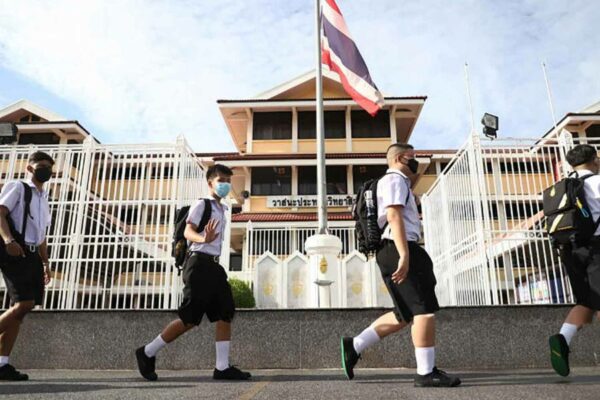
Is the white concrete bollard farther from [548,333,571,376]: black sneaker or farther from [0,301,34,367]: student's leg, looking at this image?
[0,301,34,367]: student's leg

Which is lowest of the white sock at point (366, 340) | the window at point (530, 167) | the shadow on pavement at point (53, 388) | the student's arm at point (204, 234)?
the shadow on pavement at point (53, 388)

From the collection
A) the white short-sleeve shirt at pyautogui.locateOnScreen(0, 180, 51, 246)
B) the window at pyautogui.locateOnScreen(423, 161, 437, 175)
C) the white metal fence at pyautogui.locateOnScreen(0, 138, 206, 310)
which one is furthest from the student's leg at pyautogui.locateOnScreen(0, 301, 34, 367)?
the window at pyautogui.locateOnScreen(423, 161, 437, 175)

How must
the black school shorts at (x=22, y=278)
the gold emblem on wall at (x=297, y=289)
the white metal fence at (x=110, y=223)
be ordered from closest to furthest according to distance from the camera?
the black school shorts at (x=22, y=278) → the white metal fence at (x=110, y=223) → the gold emblem on wall at (x=297, y=289)

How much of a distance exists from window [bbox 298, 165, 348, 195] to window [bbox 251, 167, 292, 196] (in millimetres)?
580

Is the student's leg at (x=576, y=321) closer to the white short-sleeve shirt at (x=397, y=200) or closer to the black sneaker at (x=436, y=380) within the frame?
the black sneaker at (x=436, y=380)

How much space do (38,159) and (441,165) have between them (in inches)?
896

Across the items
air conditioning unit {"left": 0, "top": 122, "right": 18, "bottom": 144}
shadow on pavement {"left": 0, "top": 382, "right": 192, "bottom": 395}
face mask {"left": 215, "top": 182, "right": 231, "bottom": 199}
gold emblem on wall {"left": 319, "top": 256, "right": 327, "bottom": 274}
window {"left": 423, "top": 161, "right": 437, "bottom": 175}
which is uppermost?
window {"left": 423, "top": 161, "right": 437, "bottom": 175}

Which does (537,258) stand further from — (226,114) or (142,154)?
(226,114)

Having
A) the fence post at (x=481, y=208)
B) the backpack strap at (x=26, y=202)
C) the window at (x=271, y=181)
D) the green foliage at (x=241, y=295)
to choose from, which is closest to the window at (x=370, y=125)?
the window at (x=271, y=181)

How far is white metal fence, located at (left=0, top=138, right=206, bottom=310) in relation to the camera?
20.3 feet

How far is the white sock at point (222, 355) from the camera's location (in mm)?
3861

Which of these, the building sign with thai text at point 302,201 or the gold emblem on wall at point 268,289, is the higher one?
the building sign with thai text at point 302,201

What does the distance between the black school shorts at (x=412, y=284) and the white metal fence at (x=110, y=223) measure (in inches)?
145

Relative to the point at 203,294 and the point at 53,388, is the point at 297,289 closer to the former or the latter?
the point at 203,294
